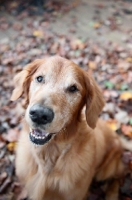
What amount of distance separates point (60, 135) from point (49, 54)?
3.32 meters

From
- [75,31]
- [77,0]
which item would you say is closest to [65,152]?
[75,31]

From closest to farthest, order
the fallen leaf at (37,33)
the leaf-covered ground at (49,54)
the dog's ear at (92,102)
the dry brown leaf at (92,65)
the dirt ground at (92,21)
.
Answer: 1. the dog's ear at (92,102)
2. the leaf-covered ground at (49,54)
3. the dry brown leaf at (92,65)
4. the fallen leaf at (37,33)
5. the dirt ground at (92,21)

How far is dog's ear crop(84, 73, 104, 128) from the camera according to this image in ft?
9.30

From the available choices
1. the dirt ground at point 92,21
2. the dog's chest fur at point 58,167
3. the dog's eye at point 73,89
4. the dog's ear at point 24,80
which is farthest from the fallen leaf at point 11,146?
the dirt ground at point 92,21

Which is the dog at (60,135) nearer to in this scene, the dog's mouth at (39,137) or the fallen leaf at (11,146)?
the dog's mouth at (39,137)

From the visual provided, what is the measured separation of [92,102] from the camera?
283 centimetres

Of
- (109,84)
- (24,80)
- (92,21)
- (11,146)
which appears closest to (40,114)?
(24,80)

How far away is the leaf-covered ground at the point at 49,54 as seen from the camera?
371cm

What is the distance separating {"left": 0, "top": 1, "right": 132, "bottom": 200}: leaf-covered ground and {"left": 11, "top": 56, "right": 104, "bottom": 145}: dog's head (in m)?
1.25

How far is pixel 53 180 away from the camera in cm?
298

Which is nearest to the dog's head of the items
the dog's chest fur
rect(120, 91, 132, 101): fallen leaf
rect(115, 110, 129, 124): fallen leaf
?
the dog's chest fur

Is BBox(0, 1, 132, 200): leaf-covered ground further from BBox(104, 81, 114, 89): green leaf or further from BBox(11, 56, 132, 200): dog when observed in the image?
BBox(11, 56, 132, 200): dog

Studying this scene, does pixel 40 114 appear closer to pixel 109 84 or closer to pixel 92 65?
pixel 109 84

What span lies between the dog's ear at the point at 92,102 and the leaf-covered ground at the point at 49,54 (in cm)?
116
